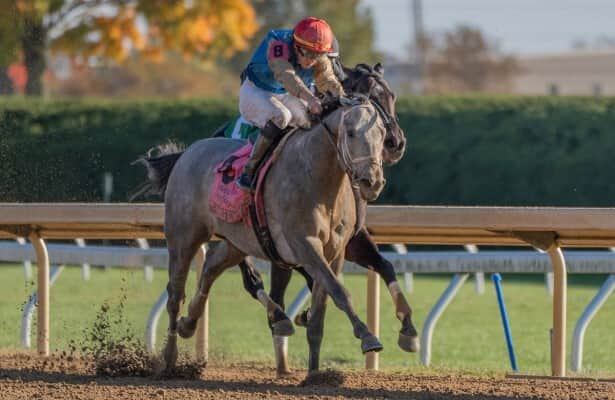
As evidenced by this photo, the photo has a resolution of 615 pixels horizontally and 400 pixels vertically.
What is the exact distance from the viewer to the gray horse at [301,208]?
677 centimetres

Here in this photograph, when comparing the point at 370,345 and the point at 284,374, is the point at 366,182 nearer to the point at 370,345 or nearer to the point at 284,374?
the point at 370,345

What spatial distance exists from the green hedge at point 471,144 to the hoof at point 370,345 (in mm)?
9802

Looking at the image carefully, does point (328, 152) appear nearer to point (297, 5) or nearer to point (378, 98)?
point (378, 98)

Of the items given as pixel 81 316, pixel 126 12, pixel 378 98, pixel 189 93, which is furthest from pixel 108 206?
pixel 189 93

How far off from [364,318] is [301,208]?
4940mm

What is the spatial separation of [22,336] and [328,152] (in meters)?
3.46

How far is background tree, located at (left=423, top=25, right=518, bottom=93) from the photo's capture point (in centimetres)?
4316

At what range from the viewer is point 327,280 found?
6.95 m

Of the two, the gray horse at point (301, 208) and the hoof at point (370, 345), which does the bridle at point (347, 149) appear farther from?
the hoof at point (370, 345)

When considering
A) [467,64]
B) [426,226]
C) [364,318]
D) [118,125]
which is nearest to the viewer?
[426,226]

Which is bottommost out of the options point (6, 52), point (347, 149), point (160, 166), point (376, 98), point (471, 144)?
point (347, 149)

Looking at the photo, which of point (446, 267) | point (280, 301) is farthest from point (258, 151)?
point (446, 267)

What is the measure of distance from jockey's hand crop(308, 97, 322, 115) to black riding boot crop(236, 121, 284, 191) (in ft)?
1.25

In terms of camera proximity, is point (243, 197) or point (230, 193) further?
point (230, 193)
